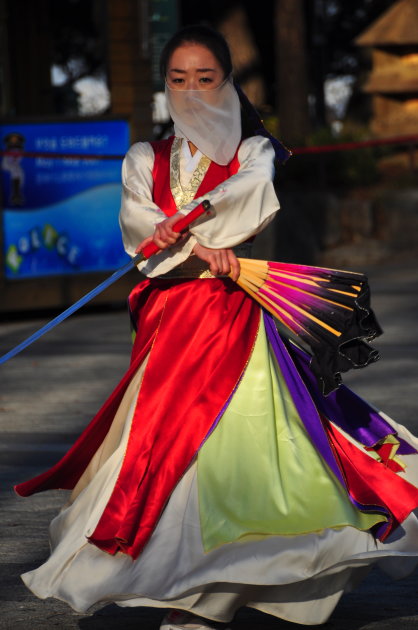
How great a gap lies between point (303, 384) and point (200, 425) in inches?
13.6

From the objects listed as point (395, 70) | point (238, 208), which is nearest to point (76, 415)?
point (238, 208)

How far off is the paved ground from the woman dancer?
0.29 m

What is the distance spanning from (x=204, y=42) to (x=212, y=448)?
48.1 inches

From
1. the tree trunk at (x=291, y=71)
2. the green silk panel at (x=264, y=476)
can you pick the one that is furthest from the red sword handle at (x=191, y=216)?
the tree trunk at (x=291, y=71)

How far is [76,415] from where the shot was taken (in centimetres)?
787

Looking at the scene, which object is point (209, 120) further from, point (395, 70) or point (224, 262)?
point (395, 70)

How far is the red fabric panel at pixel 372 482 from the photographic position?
13.2ft

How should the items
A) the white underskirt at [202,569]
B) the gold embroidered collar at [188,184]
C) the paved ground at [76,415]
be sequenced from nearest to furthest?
1. the white underskirt at [202,569]
2. the gold embroidered collar at [188,184]
3. the paved ground at [76,415]

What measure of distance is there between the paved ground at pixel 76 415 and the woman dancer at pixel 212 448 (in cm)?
29

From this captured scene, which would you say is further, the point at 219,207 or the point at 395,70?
the point at 395,70

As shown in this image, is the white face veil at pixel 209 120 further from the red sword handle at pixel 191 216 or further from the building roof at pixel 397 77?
the building roof at pixel 397 77

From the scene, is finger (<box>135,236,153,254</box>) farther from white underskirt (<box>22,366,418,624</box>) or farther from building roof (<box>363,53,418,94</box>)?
A: building roof (<box>363,53,418,94</box>)

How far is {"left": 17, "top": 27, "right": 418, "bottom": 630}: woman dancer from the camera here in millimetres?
3846

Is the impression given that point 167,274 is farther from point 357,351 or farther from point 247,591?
point 247,591
